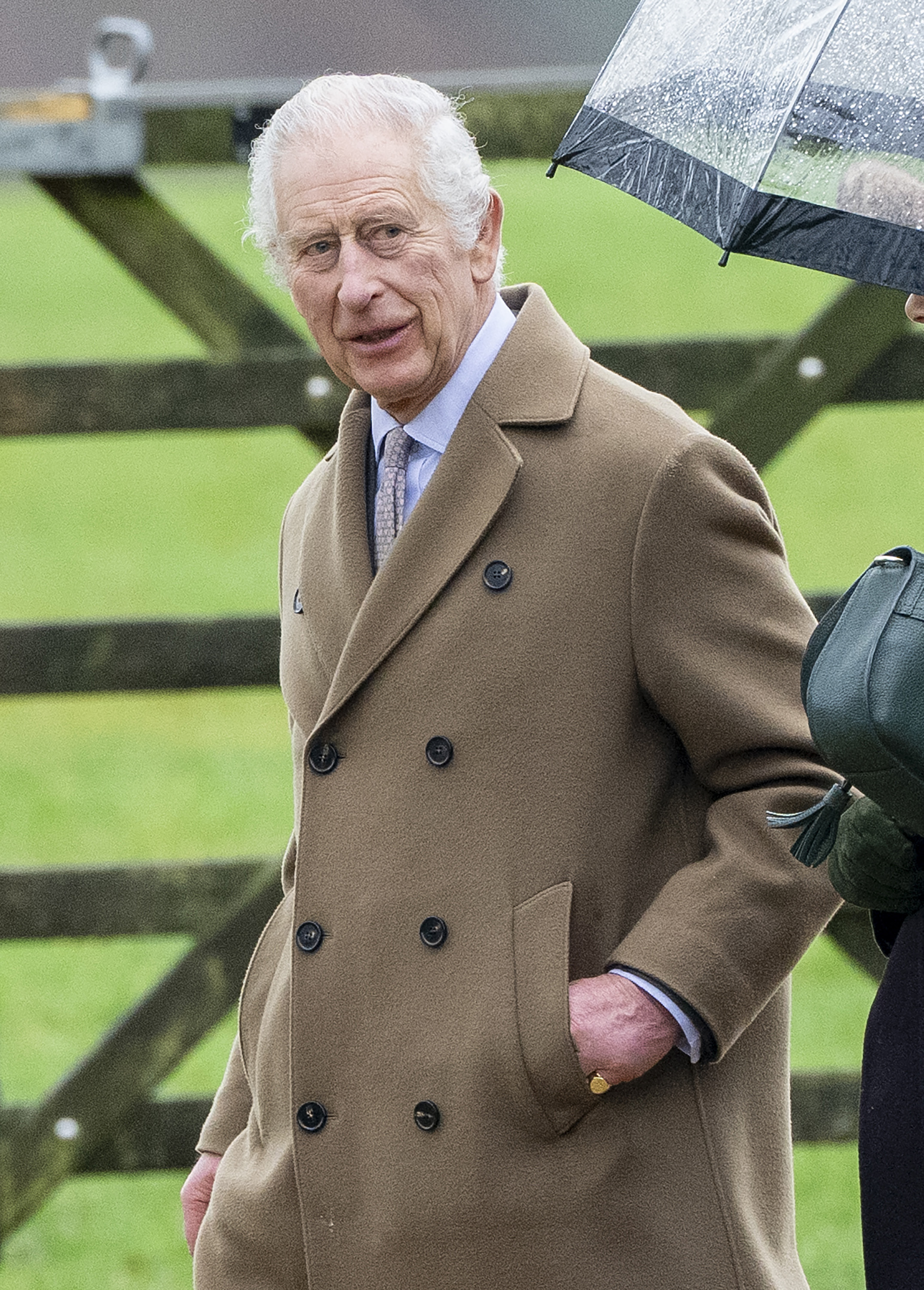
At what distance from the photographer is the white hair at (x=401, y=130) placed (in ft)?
6.00

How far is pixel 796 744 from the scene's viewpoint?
178 centimetres

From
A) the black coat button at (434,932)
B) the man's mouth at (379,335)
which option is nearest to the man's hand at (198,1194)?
the black coat button at (434,932)

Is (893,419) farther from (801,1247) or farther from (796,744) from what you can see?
(796,744)

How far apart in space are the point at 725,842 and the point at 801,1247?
1.97 m

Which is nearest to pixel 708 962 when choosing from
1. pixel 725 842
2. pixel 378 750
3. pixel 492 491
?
pixel 725 842

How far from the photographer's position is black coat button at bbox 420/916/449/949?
177cm

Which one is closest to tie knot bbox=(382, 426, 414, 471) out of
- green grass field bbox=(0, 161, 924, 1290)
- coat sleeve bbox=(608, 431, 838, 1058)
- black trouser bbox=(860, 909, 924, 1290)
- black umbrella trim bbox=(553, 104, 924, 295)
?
coat sleeve bbox=(608, 431, 838, 1058)

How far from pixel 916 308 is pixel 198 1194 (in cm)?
140

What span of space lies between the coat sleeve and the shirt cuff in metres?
0.01

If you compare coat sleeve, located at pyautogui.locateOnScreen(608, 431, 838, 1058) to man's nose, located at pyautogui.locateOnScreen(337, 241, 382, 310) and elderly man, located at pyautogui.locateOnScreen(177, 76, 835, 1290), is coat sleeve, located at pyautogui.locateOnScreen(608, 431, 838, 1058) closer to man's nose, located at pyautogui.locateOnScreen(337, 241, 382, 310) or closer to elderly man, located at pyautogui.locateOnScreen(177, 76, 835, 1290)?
elderly man, located at pyautogui.locateOnScreen(177, 76, 835, 1290)

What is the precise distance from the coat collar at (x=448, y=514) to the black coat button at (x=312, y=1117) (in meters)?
0.42

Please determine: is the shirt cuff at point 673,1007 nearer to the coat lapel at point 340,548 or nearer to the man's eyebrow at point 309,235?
the coat lapel at point 340,548

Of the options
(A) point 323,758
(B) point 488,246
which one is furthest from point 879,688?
(B) point 488,246

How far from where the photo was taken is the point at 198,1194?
2125 millimetres
